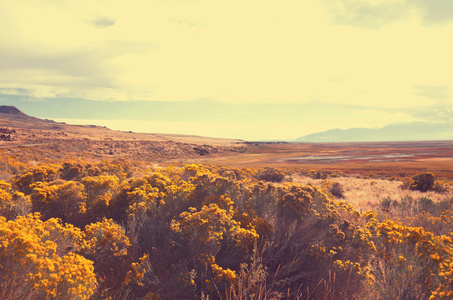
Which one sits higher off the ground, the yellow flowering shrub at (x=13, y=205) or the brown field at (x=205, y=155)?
the yellow flowering shrub at (x=13, y=205)

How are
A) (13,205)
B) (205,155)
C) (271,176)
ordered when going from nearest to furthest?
1. (13,205)
2. (271,176)
3. (205,155)

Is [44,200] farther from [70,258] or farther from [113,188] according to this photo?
[70,258]

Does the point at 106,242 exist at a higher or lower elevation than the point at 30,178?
lower

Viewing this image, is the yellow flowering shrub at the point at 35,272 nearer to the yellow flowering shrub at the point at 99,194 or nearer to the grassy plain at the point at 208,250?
the grassy plain at the point at 208,250

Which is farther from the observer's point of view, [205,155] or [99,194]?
[205,155]

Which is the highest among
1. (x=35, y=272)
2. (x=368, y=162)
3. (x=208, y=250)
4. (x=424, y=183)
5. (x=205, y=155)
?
(x=35, y=272)

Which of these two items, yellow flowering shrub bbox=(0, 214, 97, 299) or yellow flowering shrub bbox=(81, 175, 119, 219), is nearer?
yellow flowering shrub bbox=(0, 214, 97, 299)

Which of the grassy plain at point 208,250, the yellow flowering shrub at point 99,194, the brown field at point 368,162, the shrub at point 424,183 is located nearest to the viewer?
the grassy plain at point 208,250

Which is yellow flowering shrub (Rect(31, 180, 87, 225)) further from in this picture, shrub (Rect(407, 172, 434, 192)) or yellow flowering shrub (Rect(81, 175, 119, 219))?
shrub (Rect(407, 172, 434, 192))

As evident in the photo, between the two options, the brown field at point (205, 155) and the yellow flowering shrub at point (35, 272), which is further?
the brown field at point (205, 155)

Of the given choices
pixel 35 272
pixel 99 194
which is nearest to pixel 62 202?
pixel 99 194

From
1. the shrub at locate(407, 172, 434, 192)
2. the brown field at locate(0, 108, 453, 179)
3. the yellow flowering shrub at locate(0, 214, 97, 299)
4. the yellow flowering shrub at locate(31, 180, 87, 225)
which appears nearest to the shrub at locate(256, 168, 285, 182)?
the shrub at locate(407, 172, 434, 192)

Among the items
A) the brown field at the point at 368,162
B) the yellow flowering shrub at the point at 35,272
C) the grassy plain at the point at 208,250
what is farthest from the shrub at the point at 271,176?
the yellow flowering shrub at the point at 35,272

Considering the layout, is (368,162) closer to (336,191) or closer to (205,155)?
(336,191)
